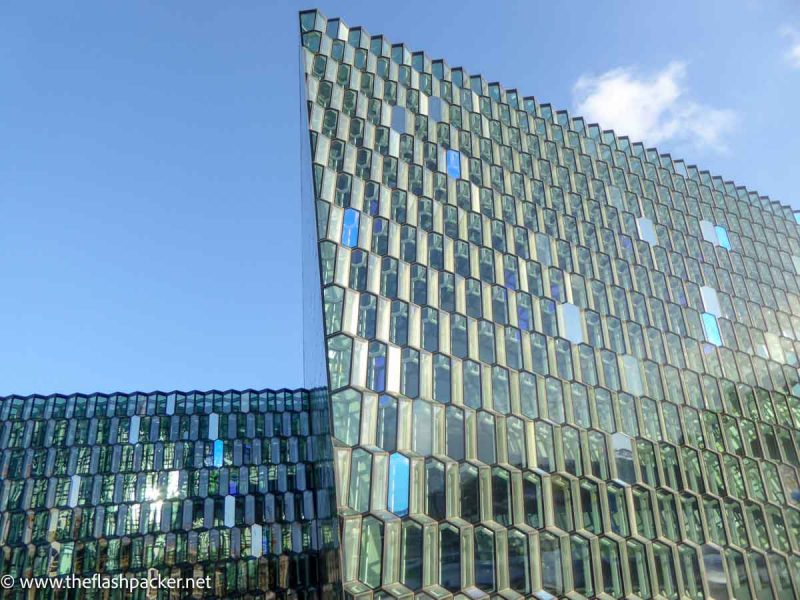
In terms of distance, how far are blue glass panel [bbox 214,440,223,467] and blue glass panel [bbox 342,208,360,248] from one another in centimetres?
2620

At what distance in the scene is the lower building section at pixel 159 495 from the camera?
38.7 m

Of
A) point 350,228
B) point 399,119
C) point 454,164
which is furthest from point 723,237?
point 350,228

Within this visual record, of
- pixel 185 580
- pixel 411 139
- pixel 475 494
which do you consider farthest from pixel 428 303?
pixel 185 580

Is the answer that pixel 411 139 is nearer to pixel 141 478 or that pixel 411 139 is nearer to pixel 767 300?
pixel 767 300

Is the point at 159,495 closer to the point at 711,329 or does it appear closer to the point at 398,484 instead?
the point at 398,484

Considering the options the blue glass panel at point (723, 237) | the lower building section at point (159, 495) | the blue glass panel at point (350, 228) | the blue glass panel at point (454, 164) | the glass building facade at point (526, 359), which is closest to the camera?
the glass building facade at point (526, 359)

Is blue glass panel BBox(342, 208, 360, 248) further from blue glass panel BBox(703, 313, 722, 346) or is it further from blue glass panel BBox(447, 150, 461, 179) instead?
blue glass panel BBox(703, 313, 722, 346)

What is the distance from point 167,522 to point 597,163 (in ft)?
111

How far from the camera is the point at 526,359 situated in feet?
79.2

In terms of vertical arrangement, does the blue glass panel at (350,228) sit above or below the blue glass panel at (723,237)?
below

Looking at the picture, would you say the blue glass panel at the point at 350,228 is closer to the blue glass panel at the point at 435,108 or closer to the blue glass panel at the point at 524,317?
the blue glass panel at the point at 524,317

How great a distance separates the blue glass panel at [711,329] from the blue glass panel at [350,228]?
1785 centimetres

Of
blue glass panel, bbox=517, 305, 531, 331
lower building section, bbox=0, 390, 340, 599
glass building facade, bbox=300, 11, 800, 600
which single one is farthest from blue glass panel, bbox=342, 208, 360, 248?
lower building section, bbox=0, 390, 340, 599

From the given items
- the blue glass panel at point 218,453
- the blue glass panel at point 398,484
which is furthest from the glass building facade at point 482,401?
the blue glass panel at point 218,453
